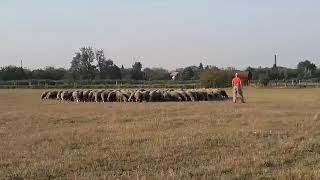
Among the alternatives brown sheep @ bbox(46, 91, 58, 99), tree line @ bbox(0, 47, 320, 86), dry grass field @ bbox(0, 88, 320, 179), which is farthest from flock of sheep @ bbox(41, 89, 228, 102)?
tree line @ bbox(0, 47, 320, 86)

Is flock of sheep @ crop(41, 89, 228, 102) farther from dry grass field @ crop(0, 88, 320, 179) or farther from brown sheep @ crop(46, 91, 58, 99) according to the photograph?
dry grass field @ crop(0, 88, 320, 179)

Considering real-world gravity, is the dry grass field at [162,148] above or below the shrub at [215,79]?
below

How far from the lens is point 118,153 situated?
13.5 metres

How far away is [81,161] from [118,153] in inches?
49.7

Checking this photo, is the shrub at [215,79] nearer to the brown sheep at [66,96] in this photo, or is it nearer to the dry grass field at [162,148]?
the brown sheep at [66,96]

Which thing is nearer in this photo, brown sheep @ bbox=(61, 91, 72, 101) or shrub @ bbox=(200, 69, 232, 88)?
brown sheep @ bbox=(61, 91, 72, 101)

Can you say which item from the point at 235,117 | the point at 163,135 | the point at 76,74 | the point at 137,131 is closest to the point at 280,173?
the point at 163,135

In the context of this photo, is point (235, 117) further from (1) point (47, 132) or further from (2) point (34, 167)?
(2) point (34, 167)

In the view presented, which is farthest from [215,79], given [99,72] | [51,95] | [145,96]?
[99,72]

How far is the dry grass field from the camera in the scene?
11258 millimetres

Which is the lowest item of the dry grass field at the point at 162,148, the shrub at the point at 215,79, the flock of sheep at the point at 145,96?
the dry grass field at the point at 162,148

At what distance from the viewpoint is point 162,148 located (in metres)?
14.2

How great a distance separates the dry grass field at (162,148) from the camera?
11.3 m

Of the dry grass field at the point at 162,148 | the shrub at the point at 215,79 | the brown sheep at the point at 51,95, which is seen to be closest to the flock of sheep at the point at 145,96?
the brown sheep at the point at 51,95
